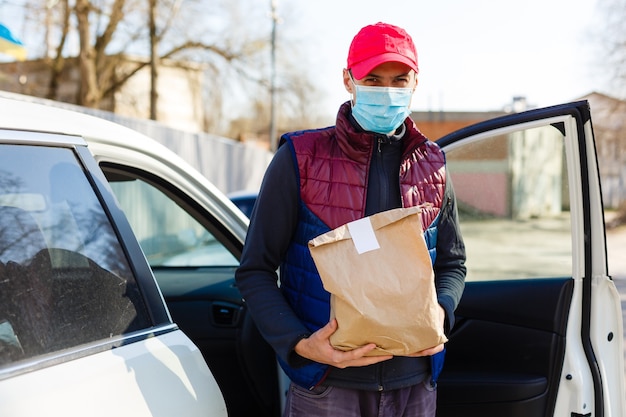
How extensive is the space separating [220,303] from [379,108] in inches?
54.3

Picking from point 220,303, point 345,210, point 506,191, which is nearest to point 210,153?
point 506,191

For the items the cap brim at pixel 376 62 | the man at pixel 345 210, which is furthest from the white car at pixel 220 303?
the cap brim at pixel 376 62

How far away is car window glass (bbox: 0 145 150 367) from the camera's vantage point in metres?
1.56

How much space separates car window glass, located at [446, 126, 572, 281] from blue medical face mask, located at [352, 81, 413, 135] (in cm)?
89

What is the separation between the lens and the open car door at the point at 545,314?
263 centimetres

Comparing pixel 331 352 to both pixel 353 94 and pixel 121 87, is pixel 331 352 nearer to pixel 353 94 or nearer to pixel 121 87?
pixel 353 94

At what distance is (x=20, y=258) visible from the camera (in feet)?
5.30

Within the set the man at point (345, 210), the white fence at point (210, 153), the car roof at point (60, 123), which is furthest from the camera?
the white fence at point (210, 153)

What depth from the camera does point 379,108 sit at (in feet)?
6.89

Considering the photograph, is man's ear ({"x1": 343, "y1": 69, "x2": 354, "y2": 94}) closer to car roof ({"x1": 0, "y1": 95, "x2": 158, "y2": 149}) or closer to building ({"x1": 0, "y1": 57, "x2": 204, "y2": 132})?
car roof ({"x1": 0, "y1": 95, "x2": 158, "y2": 149})

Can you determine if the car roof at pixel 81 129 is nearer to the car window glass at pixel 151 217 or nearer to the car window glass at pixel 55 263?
the car window glass at pixel 55 263

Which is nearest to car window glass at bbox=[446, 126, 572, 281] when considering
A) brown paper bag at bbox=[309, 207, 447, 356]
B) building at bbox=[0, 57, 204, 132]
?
brown paper bag at bbox=[309, 207, 447, 356]

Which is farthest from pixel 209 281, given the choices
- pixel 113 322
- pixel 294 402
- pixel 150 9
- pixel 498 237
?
pixel 150 9

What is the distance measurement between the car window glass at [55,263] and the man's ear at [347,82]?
0.83 m
